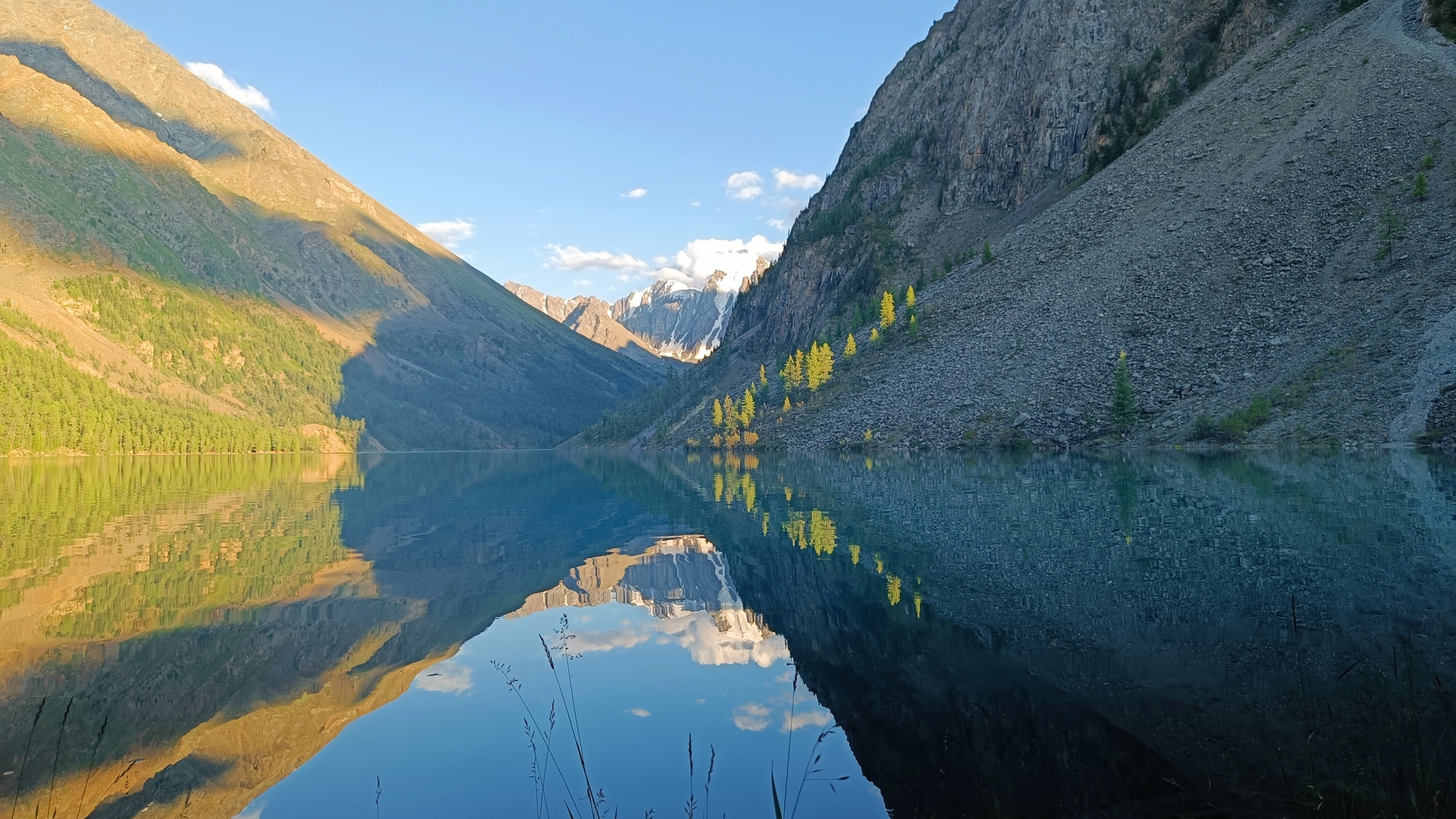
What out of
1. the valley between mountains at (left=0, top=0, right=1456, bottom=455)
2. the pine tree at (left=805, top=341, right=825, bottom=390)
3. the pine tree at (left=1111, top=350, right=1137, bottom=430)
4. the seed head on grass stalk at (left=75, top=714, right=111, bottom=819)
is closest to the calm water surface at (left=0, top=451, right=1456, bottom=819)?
the seed head on grass stalk at (left=75, top=714, right=111, bottom=819)

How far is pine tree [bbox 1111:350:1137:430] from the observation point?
2552 inches

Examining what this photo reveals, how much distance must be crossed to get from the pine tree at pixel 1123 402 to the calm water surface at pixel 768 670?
37091 mm

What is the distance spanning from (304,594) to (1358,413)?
2352 inches

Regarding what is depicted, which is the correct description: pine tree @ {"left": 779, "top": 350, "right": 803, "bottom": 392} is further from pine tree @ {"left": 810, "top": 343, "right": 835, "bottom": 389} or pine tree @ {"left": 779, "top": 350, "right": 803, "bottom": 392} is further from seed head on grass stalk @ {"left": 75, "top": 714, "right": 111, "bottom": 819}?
seed head on grass stalk @ {"left": 75, "top": 714, "right": 111, "bottom": 819}

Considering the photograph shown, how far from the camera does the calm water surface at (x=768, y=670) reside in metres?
8.38

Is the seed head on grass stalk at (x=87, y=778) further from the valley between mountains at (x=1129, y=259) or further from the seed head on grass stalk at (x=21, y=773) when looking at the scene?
the valley between mountains at (x=1129, y=259)

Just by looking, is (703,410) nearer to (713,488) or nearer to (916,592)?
(713,488)

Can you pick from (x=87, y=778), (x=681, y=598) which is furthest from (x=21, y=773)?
(x=681, y=598)

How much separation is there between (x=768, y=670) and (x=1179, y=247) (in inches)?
3130

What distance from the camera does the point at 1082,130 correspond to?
116 meters

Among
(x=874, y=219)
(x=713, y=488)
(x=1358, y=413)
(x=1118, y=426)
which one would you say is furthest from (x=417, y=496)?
(x=874, y=219)

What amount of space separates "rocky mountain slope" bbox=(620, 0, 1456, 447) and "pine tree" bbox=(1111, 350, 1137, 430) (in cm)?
65

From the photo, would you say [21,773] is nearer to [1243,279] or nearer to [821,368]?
[1243,279]

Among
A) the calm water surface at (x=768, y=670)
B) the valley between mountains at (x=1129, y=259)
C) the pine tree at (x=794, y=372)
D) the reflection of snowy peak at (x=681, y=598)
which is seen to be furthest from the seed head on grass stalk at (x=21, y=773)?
the pine tree at (x=794, y=372)
